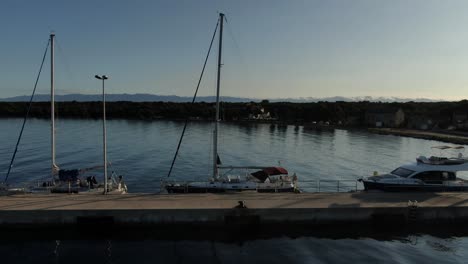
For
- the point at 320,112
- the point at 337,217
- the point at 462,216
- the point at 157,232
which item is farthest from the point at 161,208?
the point at 320,112

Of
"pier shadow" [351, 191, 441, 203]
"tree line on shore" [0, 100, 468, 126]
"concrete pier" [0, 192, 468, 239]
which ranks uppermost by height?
"tree line on shore" [0, 100, 468, 126]

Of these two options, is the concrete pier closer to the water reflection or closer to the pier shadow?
the pier shadow

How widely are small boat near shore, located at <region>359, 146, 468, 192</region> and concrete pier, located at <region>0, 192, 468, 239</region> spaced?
256cm

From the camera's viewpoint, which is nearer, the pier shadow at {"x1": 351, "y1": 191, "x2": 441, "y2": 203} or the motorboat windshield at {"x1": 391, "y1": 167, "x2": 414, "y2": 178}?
the pier shadow at {"x1": 351, "y1": 191, "x2": 441, "y2": 203}

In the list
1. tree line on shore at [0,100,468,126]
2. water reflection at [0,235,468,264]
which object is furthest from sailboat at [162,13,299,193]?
tree line on shore at [0,100,468,126]

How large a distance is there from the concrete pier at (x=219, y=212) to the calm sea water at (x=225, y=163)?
4.18 ft

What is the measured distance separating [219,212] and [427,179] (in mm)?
Answer: 17268

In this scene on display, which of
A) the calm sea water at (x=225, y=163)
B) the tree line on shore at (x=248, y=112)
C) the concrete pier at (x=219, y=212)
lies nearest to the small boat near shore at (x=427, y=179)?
the concrete pier at (x=219, y=212)

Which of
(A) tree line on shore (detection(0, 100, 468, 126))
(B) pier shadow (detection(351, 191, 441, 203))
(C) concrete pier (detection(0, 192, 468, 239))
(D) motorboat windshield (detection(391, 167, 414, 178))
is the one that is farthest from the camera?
(A) tree line on shore (detection(0, 100, 468, 126))

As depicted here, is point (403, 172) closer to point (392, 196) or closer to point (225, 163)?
point (392, 196)

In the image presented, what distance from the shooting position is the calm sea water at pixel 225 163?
69.4ft

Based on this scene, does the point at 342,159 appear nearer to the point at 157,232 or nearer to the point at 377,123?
the point at 157,232

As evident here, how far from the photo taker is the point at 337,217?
2523 cm

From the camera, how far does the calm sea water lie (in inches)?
833
